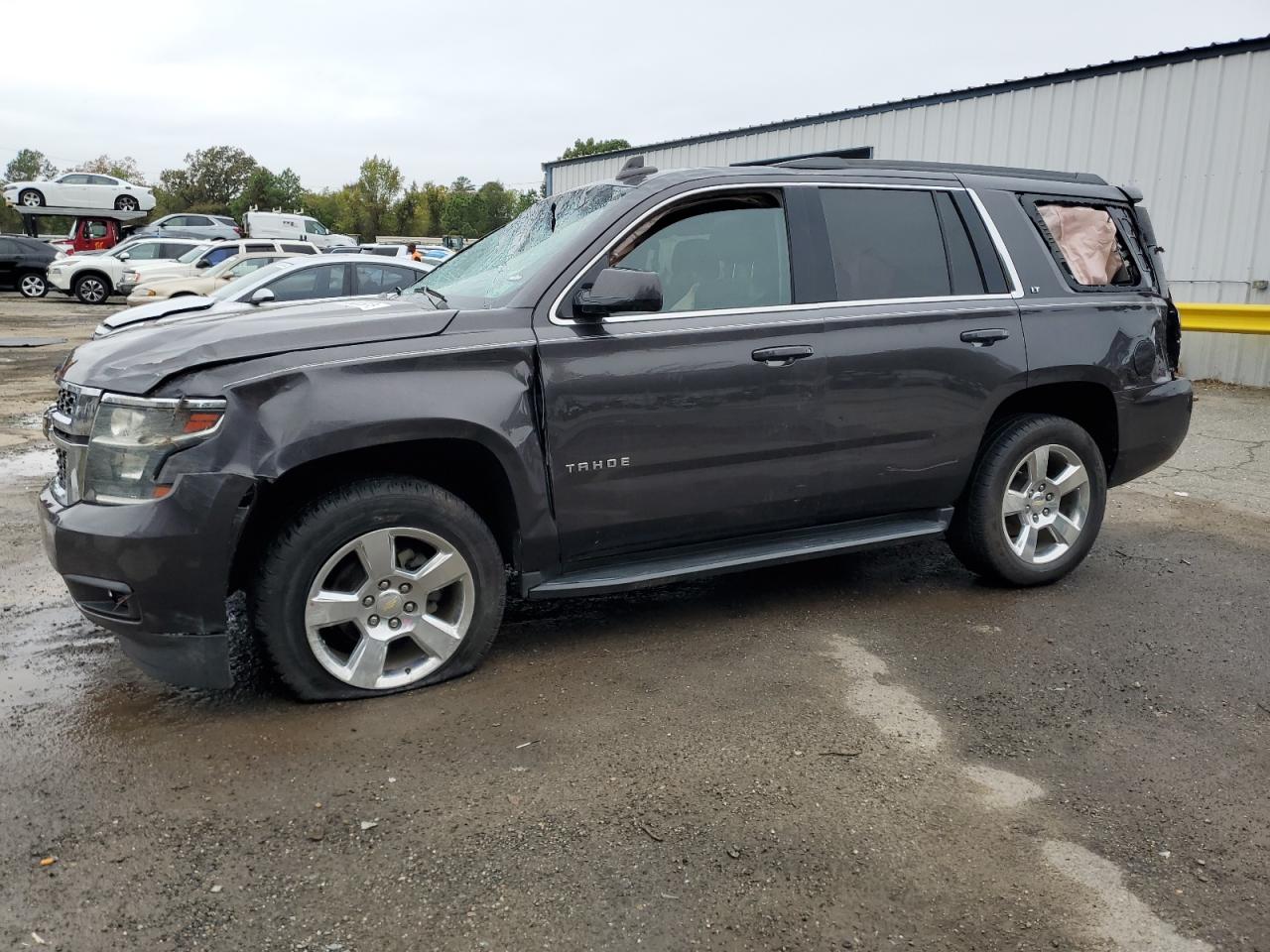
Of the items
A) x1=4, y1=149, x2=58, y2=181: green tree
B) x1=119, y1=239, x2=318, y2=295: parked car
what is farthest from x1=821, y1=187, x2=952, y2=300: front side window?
x1=4, y1=149, x2=58, y2=181: green tree

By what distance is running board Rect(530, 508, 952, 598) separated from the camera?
12.8ft

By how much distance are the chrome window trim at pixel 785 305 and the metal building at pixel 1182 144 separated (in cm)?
863

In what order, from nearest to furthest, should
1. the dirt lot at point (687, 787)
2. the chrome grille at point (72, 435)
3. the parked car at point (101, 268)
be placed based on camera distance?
the dirt lot at point (687, 787)
the chrome grille at point (72, 435)
the parked car at point (101, 268)

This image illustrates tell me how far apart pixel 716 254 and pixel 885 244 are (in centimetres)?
86

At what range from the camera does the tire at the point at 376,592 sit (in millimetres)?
3430

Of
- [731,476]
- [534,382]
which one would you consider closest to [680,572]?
[731,476]

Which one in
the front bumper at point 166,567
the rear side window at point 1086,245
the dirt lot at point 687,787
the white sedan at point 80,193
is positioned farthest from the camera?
the white sedan at point 80,193

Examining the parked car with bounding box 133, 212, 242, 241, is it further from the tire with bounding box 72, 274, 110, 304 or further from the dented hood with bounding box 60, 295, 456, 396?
the dented hood with bounding box 60, 295, 456, 396

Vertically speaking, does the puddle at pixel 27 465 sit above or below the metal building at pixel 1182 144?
below

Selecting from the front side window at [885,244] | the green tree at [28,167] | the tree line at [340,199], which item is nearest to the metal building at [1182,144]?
the front side window at [885,244]

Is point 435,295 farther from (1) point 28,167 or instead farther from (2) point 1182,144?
(1) point 28,167

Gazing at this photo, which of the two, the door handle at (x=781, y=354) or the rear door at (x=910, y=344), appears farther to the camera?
the rear door at (x=910, y=344)

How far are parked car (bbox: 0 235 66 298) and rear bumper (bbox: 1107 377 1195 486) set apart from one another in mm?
27910

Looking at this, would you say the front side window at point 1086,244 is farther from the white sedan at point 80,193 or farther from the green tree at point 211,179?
the green tree at point 211,179
